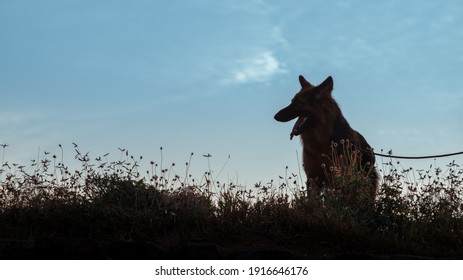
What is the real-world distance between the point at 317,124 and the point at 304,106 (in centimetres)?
39

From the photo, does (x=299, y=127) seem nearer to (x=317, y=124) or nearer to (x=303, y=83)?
Answer: (x=317, y=124)

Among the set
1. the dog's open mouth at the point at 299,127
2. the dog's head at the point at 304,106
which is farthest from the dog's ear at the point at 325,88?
the dog's open mouth at the point at 299,127

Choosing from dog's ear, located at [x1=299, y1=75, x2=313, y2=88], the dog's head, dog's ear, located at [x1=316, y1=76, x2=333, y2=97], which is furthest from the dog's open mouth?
dog's ear, located at [x1=299, y1=75, x2=313, y2=88]

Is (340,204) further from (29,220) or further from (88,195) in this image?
(29,220)

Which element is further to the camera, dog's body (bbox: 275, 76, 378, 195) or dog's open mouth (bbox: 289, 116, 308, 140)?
dog's open mouth (bbox: 289, 116, 308, 140)

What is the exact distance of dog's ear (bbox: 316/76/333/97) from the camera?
9156 millimetres

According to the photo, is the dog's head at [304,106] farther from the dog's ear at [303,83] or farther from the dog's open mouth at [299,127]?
the dog's ear at [303,83]

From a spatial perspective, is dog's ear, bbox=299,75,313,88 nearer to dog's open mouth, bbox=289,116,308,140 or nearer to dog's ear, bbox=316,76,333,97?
dog's ear, bbox=316,76,333,97

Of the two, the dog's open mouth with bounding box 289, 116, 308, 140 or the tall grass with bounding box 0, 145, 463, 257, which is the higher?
the dog's open mouth with bounding box 289, 116, 308, 140

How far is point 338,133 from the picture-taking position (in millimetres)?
9242

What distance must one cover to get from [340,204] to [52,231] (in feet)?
12.2

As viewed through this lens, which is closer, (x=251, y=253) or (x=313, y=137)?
(x=251, y=253)

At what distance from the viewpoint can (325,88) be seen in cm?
923
